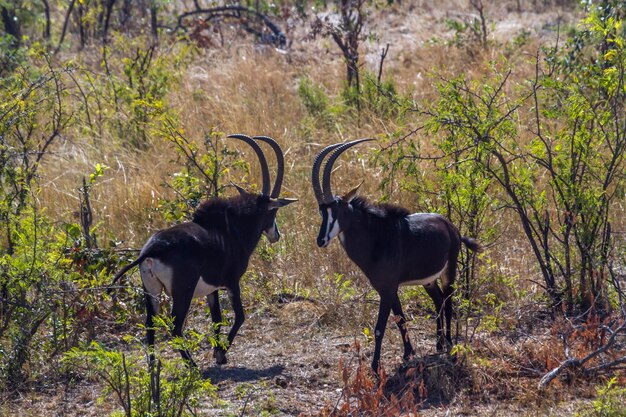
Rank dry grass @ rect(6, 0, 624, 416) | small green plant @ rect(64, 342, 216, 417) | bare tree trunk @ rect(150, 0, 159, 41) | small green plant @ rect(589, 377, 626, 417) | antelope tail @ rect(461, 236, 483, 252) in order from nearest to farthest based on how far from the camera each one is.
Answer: small green plant @ rect(64, 342, 216, 417), small green plant @ rect(589, 377, 626, 417), dry grass @ rect(6, 0, 624, 416), antelope tail @ rect(461, 236, 483, 252), bare tree trunk @ rect(150, 0, 159, 41)

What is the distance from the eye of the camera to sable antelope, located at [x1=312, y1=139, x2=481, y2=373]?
759 centimetres

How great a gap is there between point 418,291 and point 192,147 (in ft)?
8.76

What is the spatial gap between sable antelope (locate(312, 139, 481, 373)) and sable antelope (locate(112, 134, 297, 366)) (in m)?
0.94

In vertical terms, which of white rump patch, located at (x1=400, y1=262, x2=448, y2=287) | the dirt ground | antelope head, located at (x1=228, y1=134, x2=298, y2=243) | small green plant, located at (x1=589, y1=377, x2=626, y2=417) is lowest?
the dirt ground

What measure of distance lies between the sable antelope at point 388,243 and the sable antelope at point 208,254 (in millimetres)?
942

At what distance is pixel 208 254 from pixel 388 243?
141 centimetres

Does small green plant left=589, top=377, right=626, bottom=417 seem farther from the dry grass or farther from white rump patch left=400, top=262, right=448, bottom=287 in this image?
white rump patch left=400, top=262, right=448, bottom=287

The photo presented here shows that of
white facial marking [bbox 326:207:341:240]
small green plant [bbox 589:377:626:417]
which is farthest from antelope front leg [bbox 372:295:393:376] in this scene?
small green plant [bbox 589:377:626:417]

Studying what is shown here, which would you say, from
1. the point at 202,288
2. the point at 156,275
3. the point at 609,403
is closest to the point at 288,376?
the point at 202,288

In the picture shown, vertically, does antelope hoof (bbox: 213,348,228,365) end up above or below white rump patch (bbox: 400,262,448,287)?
below

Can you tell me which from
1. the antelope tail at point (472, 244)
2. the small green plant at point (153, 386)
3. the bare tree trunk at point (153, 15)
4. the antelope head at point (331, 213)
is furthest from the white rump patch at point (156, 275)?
the bare tree trunk at point (153, 15)

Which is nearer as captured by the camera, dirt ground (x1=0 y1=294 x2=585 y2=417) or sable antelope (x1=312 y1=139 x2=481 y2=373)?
dirt ground (x1=0 y1=294 x2=585 y2=417)

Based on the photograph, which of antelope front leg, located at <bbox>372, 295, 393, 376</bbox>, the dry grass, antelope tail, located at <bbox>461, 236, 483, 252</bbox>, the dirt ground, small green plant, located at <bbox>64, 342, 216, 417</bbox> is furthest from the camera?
antelope tail, located at <bbox>461, 236, 483, 252</bbox>

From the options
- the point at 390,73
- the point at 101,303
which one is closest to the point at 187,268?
the point at 101,303
